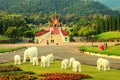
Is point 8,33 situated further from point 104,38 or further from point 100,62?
point 100,62

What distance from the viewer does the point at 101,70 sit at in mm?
26672

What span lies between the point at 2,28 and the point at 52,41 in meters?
16.9

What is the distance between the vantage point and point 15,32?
330 feet

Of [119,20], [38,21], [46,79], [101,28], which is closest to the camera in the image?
[46,79]

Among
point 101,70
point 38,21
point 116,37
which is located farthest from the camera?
point 38,21

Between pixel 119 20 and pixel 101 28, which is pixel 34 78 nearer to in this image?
pixel 119 20

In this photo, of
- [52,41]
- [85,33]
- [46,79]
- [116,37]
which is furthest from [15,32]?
[46,79]

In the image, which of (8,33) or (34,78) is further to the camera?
(8,33)

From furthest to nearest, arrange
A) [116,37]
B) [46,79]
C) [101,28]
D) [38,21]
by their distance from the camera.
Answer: [38,21] < [101,28] < [116,37] < [46,79]

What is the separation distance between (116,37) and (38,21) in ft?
341

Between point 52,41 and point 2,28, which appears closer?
point 52,41

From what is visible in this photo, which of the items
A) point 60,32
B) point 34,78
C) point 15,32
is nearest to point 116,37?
point 60,32

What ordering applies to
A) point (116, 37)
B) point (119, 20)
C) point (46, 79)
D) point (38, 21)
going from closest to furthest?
1. point (46, 79)
2. point (116, 37)
3. point (119, 20)
4. point (38, 21)

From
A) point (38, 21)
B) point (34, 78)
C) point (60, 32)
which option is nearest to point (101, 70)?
point (34, 78)
